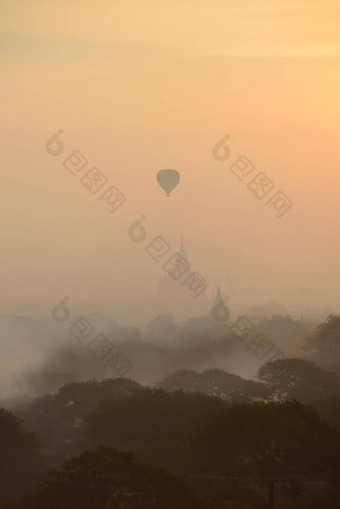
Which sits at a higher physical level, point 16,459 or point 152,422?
point 152,422

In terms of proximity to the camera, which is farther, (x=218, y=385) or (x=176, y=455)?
(x=218, y=385)

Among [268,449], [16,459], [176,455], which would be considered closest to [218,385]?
[16,459]

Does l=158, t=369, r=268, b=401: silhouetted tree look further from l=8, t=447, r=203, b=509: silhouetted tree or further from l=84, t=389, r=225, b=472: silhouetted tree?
l=8, t=447, r=203, b=509: silhouetted tree

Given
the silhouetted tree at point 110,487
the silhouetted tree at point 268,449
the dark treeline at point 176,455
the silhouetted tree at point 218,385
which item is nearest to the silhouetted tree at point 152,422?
the dark treeline at point 176,455

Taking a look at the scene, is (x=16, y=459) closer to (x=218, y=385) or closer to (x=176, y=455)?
(x=176, y=455)

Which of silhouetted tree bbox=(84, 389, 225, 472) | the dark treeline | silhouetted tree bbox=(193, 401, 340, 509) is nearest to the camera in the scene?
the dark treeline

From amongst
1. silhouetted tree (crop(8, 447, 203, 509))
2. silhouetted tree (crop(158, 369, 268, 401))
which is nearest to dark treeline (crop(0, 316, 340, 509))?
silhouetted tree (crop(8, 447, 203, 509))

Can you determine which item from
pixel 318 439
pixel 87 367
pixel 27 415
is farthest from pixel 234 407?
pixel 87 367

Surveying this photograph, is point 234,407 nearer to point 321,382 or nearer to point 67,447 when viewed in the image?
point 67,447
